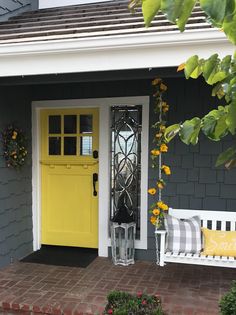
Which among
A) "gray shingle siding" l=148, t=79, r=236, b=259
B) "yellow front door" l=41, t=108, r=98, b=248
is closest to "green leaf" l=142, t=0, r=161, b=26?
"gray shingle siding" l=148, t=79, r=236, b=259

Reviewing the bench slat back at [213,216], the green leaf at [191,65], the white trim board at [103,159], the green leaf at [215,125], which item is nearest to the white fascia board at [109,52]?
the white trim board at [103,159]

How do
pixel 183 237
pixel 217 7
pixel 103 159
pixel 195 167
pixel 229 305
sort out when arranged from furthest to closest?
1. pixel 103 159
2. pixel 195 167
3. pixel 183 237
4. pixel 229 305
5. pixel 217 7

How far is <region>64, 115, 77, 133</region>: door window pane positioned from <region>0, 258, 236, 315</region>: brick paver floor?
5.69 feet

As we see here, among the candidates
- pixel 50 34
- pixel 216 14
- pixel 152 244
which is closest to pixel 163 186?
pixel 152 244

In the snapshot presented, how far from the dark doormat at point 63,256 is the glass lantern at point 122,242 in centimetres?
38

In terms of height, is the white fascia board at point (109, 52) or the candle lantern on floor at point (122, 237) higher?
the white fascia board at point (109, 52)

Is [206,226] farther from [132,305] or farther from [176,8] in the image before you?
[176,8]

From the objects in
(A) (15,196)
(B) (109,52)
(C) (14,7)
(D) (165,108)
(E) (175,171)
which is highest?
(C) (14,7)

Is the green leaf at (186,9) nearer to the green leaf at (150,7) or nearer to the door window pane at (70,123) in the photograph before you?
the green leaf at (150,7)

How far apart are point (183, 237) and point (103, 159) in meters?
1.51

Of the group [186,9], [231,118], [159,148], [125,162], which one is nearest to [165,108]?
[159,148]

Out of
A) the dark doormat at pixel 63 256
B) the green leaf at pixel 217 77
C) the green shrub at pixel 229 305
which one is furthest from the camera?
the dark doormat at pixel 63 256

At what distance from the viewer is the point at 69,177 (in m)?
5.05

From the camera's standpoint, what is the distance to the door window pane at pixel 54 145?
5.10 metres
